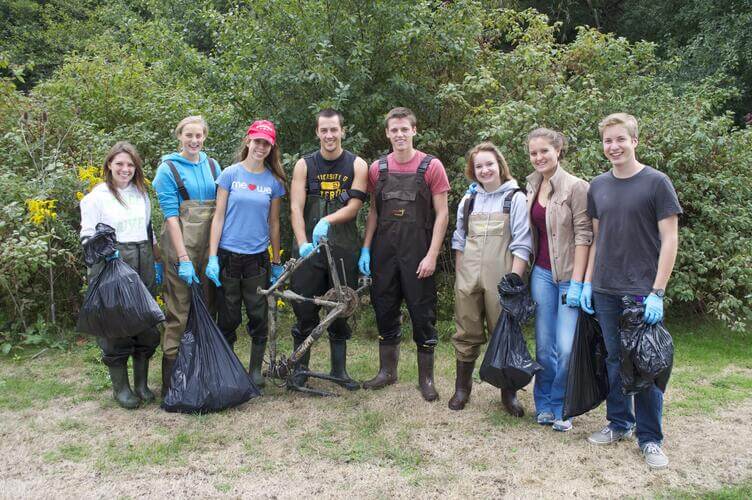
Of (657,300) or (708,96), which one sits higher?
(708,96)

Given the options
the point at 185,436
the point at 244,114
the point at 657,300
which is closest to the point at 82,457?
the point at 185,436

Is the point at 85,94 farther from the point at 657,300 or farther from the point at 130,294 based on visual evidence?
the point at 657,300

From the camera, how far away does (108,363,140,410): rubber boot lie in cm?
402

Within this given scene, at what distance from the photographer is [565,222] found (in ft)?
11.3

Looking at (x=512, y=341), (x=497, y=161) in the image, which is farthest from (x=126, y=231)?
(x=512, y=341)

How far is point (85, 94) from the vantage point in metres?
7.61

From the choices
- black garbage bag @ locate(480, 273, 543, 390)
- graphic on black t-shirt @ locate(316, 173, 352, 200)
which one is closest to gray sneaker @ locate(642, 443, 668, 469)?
black garbage bag @ locate(480, 273, 543, 390)

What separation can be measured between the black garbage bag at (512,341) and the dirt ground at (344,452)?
38cm

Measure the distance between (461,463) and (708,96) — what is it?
5.89m

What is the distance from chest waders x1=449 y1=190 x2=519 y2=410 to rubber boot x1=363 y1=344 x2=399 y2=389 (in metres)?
0.62

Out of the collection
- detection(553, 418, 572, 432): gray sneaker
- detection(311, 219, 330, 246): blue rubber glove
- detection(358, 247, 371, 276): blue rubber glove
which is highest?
detection(311, 219, 330, 246): blue rubber glove

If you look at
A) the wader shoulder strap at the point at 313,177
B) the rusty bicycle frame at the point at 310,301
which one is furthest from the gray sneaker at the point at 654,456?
the wader shoulder strap at the point at 313,177

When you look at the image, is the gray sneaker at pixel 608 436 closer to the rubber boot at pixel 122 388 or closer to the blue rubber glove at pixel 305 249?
the blue rubber glove at pixel 305 249

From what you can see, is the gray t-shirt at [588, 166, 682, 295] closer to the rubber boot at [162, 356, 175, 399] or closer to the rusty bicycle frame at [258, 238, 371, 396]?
the rusty bicycle frame at [258, 238, 371, 396]
